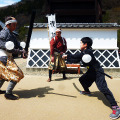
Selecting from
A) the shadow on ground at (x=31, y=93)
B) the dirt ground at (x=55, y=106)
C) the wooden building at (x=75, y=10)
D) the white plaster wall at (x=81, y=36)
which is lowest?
the dirt ground at (x=55, y=106)

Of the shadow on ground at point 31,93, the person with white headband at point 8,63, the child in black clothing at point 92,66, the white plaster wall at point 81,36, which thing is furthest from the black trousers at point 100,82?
the white plaster wall at point 81,36

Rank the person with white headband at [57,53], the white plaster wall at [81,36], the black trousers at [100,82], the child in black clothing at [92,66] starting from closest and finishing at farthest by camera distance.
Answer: the black trousers at [100,82] → the child in black clothing at [92,66] → the person with white headband at [57,53] → the white plaster wall at [81,36]

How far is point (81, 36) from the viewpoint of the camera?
6.83m

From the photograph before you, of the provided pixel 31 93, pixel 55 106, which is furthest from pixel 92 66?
pixel 31 93

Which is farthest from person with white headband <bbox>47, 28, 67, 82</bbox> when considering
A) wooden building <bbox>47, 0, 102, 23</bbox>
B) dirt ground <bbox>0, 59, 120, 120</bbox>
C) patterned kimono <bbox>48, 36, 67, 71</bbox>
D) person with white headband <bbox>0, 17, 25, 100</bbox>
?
wooden building <bbox>47, 0, 102, 23</bbox>

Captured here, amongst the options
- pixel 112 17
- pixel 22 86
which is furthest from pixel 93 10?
pixel 112 17

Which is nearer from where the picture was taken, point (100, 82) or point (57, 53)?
point (100, 82)

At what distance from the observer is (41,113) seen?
246 cm

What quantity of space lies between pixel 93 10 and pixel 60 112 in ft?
28.7

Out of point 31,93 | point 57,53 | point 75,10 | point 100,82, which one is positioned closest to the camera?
point 100,82

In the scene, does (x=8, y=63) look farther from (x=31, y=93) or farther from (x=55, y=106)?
(x=55, y=106)

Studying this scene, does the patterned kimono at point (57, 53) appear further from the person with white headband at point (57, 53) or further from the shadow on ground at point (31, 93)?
the shadow on ground at point (31, 93)

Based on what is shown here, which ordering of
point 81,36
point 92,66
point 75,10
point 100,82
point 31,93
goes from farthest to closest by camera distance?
point 75,10
point 81,36
point 31,93
point 92,66
point 100,82

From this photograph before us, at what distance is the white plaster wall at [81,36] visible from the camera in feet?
22.2
